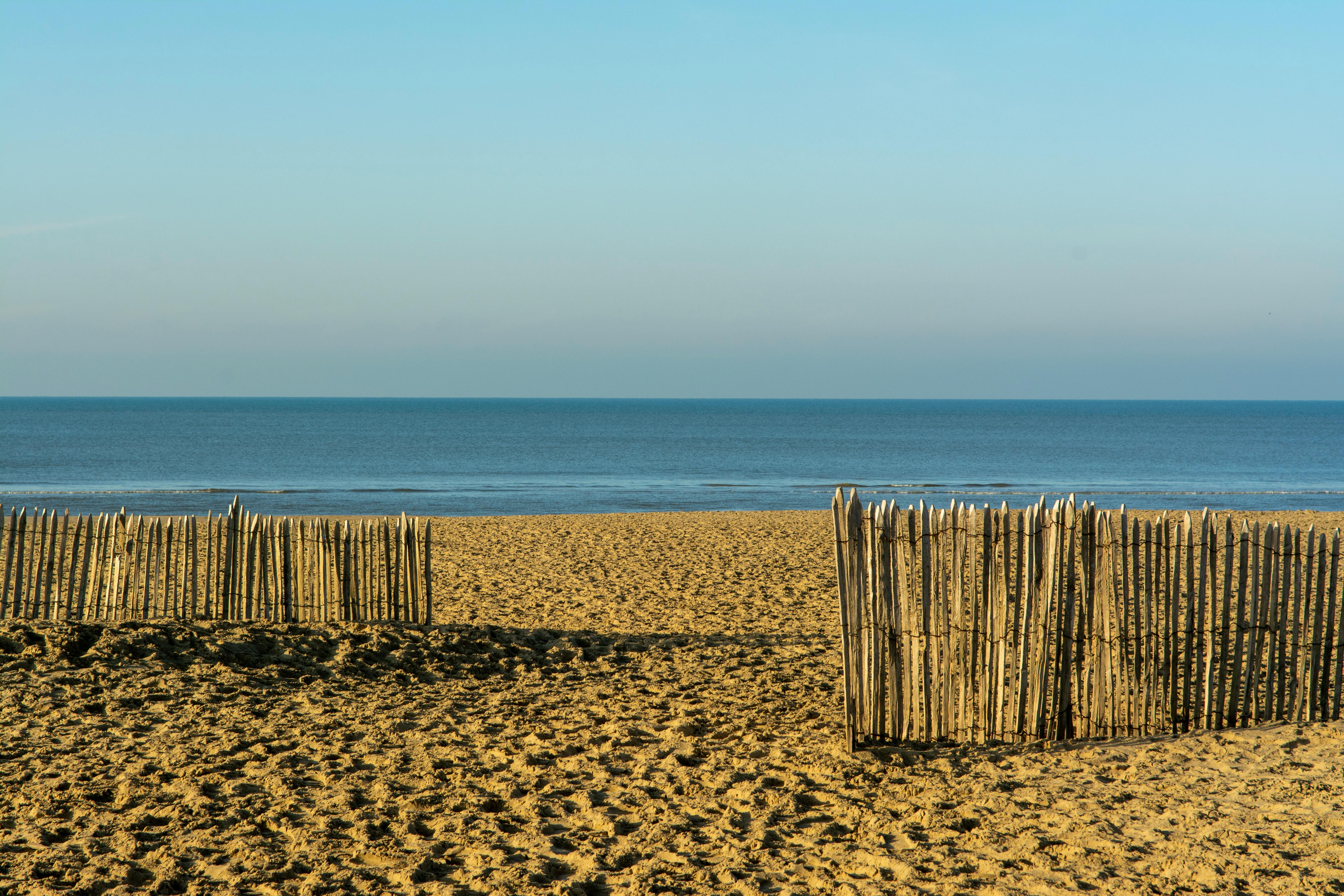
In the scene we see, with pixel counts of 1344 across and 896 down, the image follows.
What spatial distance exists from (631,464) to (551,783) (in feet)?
130

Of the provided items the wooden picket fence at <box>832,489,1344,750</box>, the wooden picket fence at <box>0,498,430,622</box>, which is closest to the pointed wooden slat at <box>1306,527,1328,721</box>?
the wooden picket fence at <box>832,489,1344,750</box>

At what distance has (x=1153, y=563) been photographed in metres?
5.45

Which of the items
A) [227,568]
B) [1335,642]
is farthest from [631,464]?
[1335,642]

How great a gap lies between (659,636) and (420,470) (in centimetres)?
3239

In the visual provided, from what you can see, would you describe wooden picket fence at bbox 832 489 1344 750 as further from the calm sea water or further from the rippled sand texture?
the calm sea water

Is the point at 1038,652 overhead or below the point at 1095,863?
overhead

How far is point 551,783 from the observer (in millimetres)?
4891

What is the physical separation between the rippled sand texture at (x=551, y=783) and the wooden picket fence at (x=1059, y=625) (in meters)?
0.22

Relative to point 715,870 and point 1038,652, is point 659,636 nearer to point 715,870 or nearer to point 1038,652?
point 1038,652

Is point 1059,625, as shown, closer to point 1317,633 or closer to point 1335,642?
point 1317,633

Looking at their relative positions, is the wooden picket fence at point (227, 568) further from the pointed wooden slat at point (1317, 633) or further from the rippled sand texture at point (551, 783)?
the pointed wooden slat at point (1317, 633)

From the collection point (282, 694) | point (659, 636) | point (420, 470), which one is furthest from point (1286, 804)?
point (420, 470)

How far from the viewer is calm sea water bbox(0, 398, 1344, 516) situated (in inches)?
1096

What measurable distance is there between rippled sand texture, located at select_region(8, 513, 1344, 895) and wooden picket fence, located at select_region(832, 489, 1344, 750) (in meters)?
0.22
